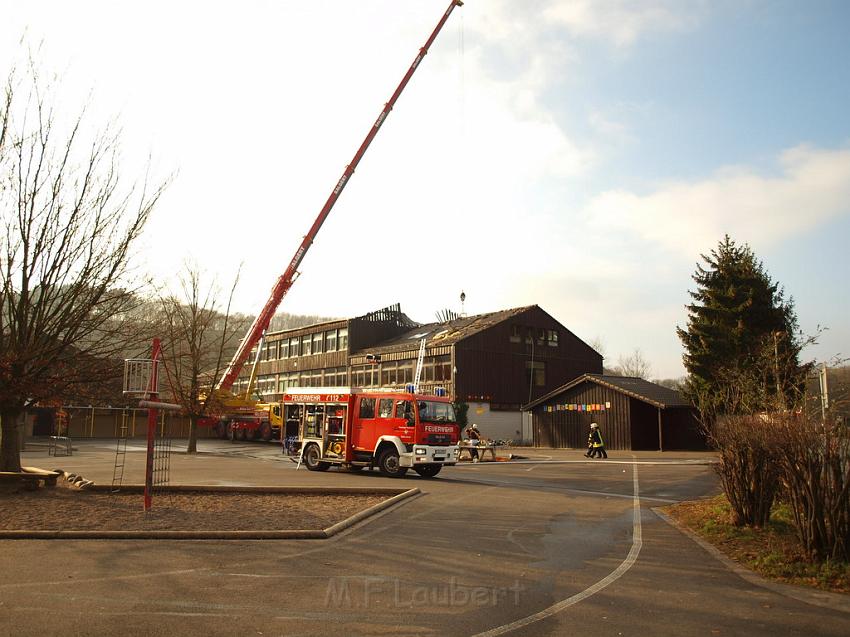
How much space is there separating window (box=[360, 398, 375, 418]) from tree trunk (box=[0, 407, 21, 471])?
983 centimetres

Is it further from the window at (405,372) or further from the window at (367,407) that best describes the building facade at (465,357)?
the window at (367,407)

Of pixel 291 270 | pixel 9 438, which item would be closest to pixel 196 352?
pixel 291 270

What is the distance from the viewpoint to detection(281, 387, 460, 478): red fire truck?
2050 cm

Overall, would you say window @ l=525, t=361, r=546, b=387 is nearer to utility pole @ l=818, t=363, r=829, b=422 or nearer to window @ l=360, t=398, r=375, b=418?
window @ l=360, t=398, r=375, b=418

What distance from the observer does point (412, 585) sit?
729 centimetres

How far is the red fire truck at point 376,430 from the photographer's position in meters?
20.5

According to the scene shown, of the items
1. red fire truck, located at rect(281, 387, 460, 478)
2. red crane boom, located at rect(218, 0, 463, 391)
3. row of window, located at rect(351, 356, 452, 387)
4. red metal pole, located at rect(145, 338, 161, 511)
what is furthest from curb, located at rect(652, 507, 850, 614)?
row of window, located at rect(351, 356, 452, 387)

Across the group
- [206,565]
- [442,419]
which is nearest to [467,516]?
[206,565]

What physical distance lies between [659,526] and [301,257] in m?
30.0

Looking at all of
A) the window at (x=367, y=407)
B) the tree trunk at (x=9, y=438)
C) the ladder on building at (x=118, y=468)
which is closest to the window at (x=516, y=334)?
the ladder on building at (x=118, y=468)

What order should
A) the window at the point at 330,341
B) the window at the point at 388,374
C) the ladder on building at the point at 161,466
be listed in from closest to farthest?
the ladder on building at the point at 161,466
the window at the point at 388,374
the window at the point at 330,341

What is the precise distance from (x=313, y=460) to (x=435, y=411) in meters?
4.92

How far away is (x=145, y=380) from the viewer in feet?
39.5

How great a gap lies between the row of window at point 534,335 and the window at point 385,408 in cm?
3033
